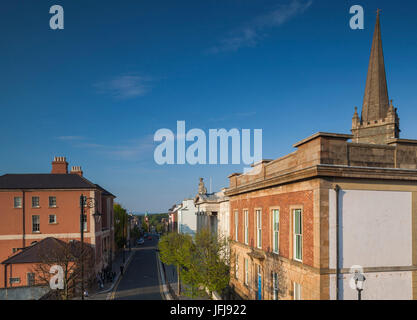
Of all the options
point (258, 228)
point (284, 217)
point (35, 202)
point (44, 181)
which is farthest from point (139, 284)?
point (284, 217)

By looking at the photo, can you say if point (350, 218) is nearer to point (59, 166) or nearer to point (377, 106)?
point (377, 106)

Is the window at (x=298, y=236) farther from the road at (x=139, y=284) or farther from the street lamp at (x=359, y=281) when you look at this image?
the road at (x=139, y=284)

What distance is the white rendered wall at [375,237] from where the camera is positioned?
1248cm

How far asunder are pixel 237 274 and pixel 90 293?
15.6 metres

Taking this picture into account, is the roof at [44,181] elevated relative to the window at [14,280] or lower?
elevated

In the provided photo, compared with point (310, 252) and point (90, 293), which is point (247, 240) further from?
point (90, 293)

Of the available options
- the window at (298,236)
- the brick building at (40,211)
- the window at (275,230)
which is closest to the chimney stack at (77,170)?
the brick building at (40,211)

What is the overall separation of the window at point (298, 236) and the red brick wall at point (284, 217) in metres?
0.33

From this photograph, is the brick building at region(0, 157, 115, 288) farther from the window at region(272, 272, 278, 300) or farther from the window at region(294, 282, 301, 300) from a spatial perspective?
the window at region(294, 282, 301, 300)

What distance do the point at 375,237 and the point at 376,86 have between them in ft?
74.2

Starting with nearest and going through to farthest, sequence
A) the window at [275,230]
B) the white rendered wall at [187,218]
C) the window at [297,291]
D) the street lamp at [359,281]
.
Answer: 1. the street lamp at [359,281]
2. the window at [297,291]
3. the window at [275,230]
4. the white rendered wall at [187,218]

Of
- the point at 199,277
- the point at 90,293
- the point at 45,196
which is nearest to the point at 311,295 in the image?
the point at 199,277

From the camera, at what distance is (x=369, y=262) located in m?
12.7

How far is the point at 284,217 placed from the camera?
52.6 ft
